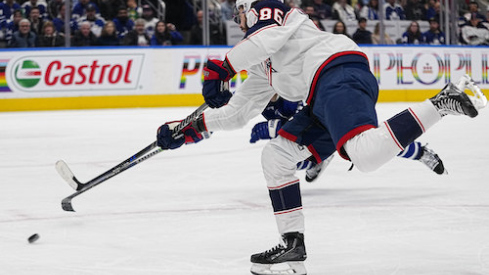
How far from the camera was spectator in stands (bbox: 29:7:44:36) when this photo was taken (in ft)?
31.7

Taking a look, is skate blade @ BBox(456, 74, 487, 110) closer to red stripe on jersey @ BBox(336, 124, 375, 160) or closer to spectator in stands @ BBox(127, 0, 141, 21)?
red stripe on jersey @ BBox(336, 124, 375, 160)

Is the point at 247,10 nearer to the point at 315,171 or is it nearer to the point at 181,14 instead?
the point at 315,171

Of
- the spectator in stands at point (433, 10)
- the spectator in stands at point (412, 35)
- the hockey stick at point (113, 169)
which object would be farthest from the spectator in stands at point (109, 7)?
the hockey stick at point (113, 169)

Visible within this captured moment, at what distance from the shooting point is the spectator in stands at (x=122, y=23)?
32.8ft

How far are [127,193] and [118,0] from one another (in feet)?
20.6

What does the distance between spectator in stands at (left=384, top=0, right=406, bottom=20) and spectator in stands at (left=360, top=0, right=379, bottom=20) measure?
4.7 inches

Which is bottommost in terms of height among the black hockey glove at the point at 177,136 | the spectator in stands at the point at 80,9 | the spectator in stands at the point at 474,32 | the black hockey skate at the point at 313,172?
the spectator in stands at the point at 474,32

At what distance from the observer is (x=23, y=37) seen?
962 cm

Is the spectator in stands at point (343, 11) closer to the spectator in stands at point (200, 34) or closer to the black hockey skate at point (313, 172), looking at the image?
the spectator in stands at point (200, 34)

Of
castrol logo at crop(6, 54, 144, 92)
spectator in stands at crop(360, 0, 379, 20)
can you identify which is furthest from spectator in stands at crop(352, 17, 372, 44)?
castrol logo at crop(6, 54, 144, 92)

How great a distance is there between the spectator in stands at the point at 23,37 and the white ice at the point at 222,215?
12.5 ft

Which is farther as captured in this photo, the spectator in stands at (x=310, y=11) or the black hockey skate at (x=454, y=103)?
the spectator in stands at (x=310, y=11)

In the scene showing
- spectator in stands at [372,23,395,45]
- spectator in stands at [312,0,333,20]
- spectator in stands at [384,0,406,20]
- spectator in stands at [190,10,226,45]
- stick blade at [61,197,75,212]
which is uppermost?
stick blade at [61,197,75,212]

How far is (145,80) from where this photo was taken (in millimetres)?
10000
